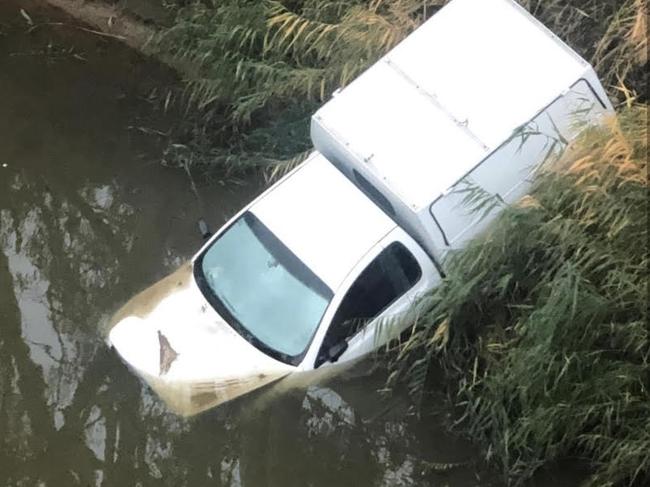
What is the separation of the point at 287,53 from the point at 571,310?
2.85 m

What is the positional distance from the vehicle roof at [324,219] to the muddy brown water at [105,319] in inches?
34.9

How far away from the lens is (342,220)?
5.55m

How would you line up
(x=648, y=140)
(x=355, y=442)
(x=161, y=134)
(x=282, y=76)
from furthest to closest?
(x=161, y=134), (x=282, y=76), (x=355, y=442), (x=648, y=140)

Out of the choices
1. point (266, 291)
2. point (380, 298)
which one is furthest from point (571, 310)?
point (266, 291)

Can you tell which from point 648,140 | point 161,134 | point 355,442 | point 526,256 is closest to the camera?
point 648,140

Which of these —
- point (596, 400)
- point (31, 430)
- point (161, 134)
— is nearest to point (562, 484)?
point (596, 400)

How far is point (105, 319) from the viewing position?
21.1 feet

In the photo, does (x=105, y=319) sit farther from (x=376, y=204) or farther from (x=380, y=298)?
(x=376, y=204)

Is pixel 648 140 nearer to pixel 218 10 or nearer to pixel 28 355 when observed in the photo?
pixel 218 10

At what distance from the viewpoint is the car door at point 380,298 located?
550cm

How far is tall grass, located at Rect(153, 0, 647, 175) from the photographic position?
6.05 meters

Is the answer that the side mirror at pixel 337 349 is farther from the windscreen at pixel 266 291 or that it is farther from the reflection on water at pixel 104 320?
the reflection on water at pixel 104 320

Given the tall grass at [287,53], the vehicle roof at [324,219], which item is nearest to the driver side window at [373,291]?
the vehicle roof at [324,219]

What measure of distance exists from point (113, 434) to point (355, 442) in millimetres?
1555
